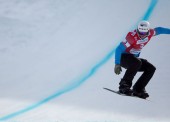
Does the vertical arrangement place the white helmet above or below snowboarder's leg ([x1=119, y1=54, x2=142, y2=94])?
above

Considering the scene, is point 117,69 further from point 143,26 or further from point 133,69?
point 143,26

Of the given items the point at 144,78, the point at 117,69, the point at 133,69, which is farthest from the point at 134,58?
the point at 144,78

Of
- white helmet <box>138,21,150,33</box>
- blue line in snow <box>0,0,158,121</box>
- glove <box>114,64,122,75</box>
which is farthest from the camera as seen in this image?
blue line in snow <box>0,0,158,121</box>

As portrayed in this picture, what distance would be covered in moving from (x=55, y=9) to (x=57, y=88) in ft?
8.36

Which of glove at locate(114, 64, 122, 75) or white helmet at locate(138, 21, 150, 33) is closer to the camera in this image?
white helmet at locate(138, 21, 150, 33)

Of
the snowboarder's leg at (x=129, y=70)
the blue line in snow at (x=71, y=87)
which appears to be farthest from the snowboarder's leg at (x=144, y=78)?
the blue line in snow at (x=71, y=87)

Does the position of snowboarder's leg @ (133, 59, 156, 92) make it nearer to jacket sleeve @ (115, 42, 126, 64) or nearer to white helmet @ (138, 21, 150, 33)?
jacket sleeve @ (115, 42, 126, 64)

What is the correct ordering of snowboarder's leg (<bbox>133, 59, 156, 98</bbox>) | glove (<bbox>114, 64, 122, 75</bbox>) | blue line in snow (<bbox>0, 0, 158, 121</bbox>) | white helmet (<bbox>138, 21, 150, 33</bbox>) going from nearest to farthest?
white helmet (<bbox>138, 21, 150, 33</bbox>) → glove (<bbox>114, 64, 122, 75</bbox>) → snowboarder's leg (<bbox>133, 59, 156, 98</bbox>) → blue line in snow (<bbox>0, 0, 158, 121</bbox>)

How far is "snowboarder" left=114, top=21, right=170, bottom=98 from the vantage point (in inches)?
257

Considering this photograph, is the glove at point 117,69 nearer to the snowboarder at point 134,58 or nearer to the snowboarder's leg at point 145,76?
the snowboarder at point 134,58

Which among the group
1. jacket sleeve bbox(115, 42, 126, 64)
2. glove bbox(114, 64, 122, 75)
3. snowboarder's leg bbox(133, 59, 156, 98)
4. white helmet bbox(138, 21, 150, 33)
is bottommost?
snowboarder's leg bbox(133, 59, 156, 98)

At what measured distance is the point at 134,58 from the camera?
660 centimetres

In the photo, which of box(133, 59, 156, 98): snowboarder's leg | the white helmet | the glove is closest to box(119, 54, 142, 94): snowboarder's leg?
the glove

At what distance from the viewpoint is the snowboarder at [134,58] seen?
654 cm
